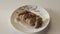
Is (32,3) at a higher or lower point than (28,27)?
higher

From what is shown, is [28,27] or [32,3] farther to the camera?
[32,3]

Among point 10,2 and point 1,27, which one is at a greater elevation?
point 10,2

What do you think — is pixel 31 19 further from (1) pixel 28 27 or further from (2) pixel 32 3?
(2) pixel 32 3

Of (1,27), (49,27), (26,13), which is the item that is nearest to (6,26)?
(1,27)

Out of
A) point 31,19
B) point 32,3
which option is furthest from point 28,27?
point 32,3

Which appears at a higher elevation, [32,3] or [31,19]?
[32,3]

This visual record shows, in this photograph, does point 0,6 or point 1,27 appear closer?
point 1,27

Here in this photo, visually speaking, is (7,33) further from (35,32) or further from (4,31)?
(35,32)

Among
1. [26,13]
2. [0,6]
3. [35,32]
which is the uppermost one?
[0,6]
